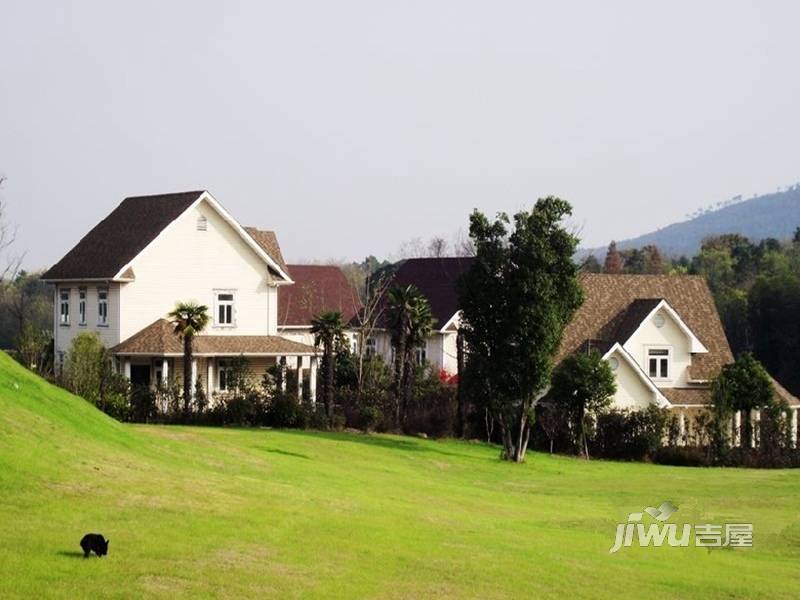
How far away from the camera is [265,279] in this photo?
193ft

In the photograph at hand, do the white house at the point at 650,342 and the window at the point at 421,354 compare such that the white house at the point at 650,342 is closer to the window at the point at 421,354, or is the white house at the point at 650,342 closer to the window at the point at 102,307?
the window at the point at 421,354

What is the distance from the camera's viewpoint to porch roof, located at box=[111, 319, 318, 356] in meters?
52.9

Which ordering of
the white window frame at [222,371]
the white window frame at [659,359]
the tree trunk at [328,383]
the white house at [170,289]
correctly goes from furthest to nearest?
the white window frame at [659,359] → the white window frame at [222,371] → the white house at [170,289] → the tree trunk at [328,383]

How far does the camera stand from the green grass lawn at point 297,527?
57.0 feet

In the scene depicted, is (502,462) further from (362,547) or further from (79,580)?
(79,580)

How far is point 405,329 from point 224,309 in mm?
8872

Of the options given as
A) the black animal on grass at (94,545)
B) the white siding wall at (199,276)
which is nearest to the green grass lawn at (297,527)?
the black animal on grass at (94,545)

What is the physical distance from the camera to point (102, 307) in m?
55.9

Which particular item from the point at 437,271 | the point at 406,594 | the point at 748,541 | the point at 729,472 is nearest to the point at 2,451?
the point at 406,594

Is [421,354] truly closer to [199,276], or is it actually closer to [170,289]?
[199,276]

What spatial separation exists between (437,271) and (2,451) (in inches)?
2133

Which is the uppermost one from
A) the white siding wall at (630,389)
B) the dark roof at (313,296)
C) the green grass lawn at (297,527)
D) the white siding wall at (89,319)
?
→ the dark roof at (313,296)

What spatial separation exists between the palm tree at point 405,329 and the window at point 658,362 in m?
12.2

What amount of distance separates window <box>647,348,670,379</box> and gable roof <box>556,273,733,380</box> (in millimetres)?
1450
